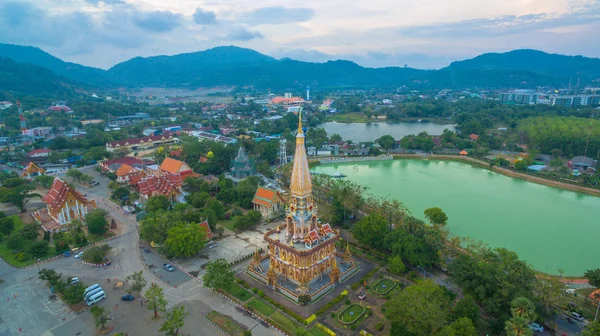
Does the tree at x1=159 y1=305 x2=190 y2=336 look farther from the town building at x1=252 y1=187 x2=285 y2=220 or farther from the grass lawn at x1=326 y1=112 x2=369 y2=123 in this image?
the grass lawn at x1=326 y1=112 x2=369 y2=123

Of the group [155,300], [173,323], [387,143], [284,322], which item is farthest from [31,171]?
[387,143]

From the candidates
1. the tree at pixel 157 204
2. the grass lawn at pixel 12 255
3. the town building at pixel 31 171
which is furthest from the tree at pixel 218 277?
A: the town building at pixel 31 171

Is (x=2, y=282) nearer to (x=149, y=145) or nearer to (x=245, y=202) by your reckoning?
(x=245, y=202)

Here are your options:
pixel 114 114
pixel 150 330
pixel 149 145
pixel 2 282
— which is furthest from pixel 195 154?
pixel 114 114

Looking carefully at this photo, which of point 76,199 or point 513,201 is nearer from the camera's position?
point 76,199

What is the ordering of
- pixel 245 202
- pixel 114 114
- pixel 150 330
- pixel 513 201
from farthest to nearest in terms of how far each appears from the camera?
pixel 114 114, pixel 513 201, pixel 245 202, pixel 150 330
